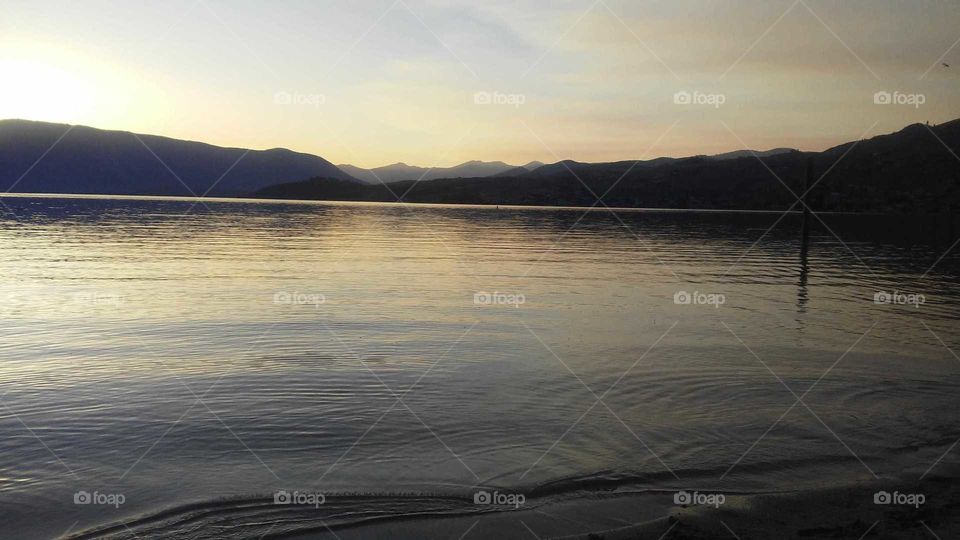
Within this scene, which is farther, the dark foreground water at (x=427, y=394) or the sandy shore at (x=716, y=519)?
the dark foreground water at (x=427, y=394)

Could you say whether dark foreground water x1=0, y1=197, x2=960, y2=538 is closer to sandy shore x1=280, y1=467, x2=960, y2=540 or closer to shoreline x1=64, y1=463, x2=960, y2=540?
shoreline x1=64, y1=463, x2=960, y2=540

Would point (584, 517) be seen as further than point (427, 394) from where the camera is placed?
No

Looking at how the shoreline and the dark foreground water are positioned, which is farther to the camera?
the dark foreground water

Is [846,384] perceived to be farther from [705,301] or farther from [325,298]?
[325,298]

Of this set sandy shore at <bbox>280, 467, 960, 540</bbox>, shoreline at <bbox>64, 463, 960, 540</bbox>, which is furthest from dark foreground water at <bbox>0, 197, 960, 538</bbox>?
sandy shore at <bbox>280, 467, 960, 540</bbox>

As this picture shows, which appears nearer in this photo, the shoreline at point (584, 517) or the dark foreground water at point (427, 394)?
the shoreline at point (584, 517)

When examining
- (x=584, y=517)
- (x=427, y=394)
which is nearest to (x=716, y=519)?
(x=584, y=517)

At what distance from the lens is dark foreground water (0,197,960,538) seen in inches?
367

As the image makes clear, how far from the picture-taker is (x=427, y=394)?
45.1 feet

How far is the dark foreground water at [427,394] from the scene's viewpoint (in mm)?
9312

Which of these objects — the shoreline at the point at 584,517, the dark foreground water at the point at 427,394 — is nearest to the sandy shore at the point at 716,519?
the shoreline at the point at 584,517

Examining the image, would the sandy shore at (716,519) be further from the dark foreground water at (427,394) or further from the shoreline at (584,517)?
the dark foreground water at (427,394)

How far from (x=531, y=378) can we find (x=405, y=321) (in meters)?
7.68

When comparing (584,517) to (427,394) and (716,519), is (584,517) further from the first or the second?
(427,394)
